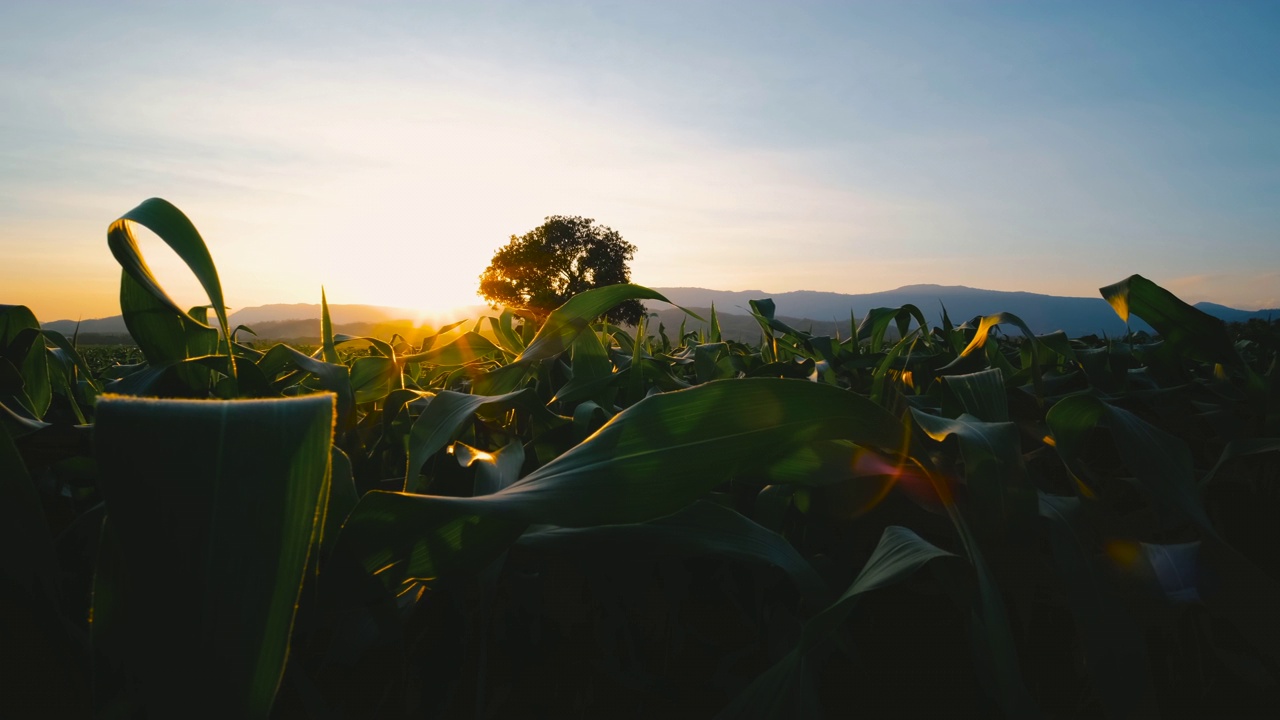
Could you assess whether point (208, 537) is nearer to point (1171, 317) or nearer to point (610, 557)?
point (610, 557)

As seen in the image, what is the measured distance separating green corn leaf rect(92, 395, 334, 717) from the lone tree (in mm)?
32297

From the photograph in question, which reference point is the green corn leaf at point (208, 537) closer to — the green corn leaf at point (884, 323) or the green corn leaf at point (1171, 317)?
the green corn leaf at point (1171, 317)

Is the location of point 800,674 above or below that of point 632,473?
below

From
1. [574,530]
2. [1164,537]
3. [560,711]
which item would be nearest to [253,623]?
[574,530]

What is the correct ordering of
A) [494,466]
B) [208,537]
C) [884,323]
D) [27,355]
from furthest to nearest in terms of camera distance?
[884,323]
[27,355]
[494,466]
[208,537]

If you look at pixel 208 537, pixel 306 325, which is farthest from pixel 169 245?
pixel 306 325

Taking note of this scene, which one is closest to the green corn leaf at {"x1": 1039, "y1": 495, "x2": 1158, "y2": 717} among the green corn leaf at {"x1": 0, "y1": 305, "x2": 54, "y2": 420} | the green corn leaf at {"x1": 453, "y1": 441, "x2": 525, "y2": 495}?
the green corn leaf at {"x1": 453, "y1": 441, "x2": 525, "y2": 495}

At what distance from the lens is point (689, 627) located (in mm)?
473

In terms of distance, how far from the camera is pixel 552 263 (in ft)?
109

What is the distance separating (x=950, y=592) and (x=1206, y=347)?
25.4 inches

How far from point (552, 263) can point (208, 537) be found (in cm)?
3369

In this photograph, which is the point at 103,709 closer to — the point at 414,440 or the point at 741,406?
the point at 414,440

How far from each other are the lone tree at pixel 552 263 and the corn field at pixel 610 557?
105 feet

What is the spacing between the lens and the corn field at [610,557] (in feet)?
0.72
